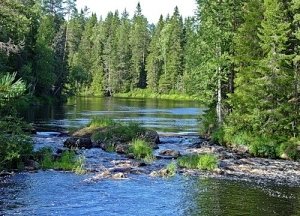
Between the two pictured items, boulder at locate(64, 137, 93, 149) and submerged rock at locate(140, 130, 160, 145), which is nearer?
boulder at locate(64, 137, 93, 149)

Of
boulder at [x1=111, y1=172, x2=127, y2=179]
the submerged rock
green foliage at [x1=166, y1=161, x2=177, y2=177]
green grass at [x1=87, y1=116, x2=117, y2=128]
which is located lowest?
boulder at [x1=111, y1=172, x2=127, y2=179]

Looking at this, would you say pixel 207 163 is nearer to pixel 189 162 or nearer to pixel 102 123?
pixel 189 162

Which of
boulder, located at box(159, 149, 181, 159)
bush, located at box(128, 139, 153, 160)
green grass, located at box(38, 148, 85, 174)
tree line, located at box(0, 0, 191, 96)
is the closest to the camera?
green grass, located at box(38, 148, 85, 174)

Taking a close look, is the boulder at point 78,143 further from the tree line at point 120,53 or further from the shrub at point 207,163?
the tree line at point 120,53

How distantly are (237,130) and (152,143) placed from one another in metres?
6.87

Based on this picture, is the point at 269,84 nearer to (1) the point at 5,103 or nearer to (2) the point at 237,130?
(2) the point at 237,130

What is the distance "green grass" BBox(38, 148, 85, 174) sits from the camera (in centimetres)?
2677

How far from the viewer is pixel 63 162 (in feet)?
90.2

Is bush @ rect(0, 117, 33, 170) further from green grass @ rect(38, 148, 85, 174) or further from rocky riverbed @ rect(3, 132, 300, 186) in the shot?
rocky riverbed @ rect(3, 132, 300, 186)

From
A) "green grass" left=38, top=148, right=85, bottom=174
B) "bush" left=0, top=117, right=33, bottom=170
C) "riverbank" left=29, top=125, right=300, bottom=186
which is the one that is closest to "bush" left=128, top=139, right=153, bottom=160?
"riverbank" left=29, top=125, right=300, bottom=186

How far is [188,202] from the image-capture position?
21.0 m

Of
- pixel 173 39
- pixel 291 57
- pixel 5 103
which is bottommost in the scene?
pixel 5 103

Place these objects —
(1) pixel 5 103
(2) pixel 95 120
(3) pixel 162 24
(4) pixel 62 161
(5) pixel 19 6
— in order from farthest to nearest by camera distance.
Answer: (3) pixel 162 24 → (2) pixel 95 120 → (4) pixel 62 161 → (5) pixel 19 6 → (1) pixel 5 103

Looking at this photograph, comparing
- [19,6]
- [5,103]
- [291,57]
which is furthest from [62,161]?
[291,57]
